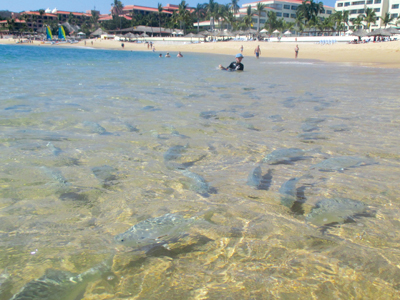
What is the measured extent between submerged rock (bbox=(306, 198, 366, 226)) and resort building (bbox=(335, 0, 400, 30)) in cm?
8524

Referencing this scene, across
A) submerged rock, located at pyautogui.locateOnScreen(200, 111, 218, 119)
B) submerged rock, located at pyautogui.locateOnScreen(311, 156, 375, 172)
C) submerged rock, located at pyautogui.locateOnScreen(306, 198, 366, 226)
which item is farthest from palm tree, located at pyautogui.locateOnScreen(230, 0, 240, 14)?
submerged rock, located at pyautogui.locateOnScreen(306, 198, 366, 226)

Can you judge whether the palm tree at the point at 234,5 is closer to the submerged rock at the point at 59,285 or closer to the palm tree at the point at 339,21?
the palm tree at the point at 339,21

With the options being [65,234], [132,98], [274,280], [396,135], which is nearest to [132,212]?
[65,234]

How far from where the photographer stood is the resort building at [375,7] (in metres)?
Result: 74.9

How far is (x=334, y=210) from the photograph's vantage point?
2.99 metres

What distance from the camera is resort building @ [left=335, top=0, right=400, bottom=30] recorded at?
74.9 m

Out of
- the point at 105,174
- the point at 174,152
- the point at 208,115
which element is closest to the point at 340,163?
the point at 174,152

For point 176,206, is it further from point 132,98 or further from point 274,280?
point 132,98

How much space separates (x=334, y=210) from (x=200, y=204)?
134 centimetres

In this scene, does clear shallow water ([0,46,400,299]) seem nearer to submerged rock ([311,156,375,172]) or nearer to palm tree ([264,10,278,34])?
submerged rock ([311,156,375,172])

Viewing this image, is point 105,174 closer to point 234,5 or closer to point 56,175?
point 56,175

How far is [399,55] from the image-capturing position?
2906cm

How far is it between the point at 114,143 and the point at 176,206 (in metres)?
2.32

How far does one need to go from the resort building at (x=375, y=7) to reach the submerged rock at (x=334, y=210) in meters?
85.2
